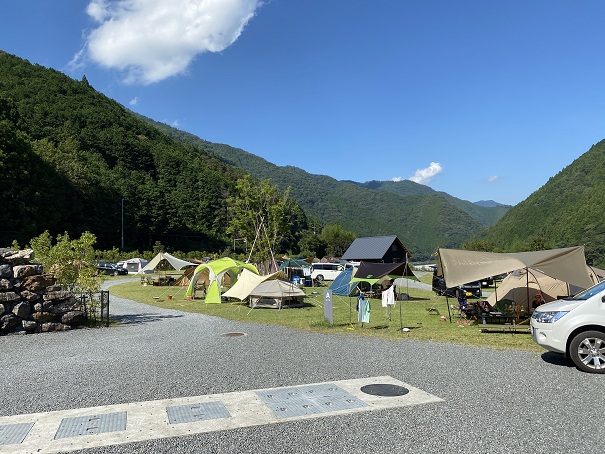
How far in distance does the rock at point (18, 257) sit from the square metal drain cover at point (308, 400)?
9.31 metres

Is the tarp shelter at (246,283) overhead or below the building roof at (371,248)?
below

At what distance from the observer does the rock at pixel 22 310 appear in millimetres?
11922

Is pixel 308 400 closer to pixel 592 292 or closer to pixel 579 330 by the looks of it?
pixel 579 330

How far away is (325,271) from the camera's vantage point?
3888 centimetres

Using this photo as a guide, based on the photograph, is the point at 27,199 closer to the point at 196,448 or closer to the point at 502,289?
the point at 502,289

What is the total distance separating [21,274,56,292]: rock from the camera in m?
12.1

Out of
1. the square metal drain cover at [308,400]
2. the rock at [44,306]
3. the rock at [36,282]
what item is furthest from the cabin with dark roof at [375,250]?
the square metal drain cover at [308,400]

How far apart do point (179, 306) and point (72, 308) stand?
750cm

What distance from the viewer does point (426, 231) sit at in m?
188

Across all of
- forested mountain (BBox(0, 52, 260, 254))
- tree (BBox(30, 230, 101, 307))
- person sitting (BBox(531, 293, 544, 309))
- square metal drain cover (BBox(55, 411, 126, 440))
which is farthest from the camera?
forested mountain (BBox(0, 52, 260, 254))

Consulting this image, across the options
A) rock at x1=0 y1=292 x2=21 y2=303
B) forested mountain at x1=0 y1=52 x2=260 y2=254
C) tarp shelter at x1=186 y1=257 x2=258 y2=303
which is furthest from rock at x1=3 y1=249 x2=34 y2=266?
forested mountain at x1=0 y1=52 x2=260 y2=254

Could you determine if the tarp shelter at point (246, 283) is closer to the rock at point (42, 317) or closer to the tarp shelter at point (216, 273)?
the tarp shelter at point (216, 273)

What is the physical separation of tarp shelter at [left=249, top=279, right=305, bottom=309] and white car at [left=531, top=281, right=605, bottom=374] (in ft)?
38.8

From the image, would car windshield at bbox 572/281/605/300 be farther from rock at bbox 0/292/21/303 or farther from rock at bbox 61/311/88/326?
rock at bbox 0/292/21/303
